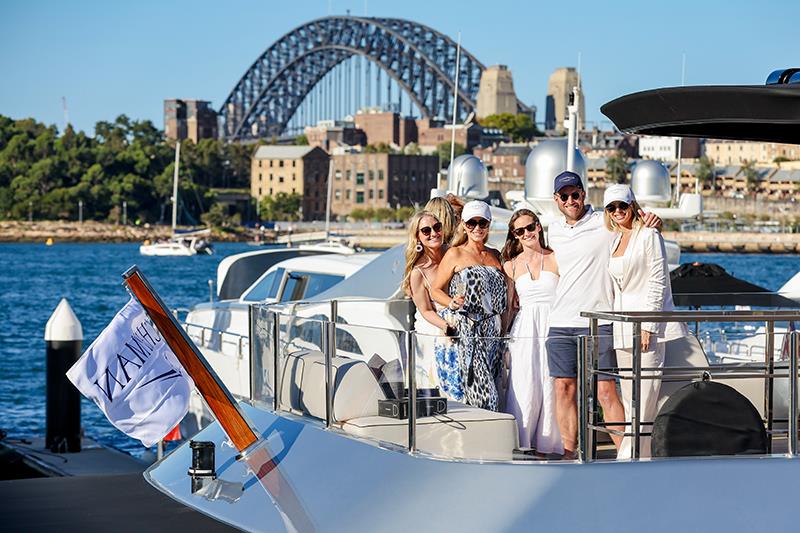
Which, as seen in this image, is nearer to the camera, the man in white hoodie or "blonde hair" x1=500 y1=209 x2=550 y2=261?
the man in white hoodie

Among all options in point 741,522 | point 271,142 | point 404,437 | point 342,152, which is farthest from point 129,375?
point 271,142

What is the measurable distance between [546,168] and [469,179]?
6.30 feet

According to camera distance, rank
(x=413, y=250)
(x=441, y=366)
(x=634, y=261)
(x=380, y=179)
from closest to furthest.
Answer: (x=441, y=366) < (x=634, y=261) < (x=413, y=250) < (x=380, y=179)

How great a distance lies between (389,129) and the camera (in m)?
188

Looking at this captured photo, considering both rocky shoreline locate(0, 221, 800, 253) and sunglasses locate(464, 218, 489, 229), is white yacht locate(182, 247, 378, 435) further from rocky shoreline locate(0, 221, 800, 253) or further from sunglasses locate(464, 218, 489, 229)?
rocky shoreline locate(0, 221, 800, 253)

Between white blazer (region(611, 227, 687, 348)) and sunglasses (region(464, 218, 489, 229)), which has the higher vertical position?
sunglasses (region(464, 218, 489, 229))

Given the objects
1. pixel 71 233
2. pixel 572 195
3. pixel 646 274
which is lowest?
pixel 71 233

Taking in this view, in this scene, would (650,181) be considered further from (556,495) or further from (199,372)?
(556,495)

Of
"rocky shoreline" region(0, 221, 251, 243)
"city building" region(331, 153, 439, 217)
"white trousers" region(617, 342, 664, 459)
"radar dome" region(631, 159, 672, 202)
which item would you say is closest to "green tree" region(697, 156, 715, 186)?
"city building" region(331, 153, 439, 217)

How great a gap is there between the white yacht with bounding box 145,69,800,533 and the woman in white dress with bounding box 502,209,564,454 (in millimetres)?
211

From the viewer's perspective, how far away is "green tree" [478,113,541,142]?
565 ft

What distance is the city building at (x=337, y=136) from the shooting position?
618 feet

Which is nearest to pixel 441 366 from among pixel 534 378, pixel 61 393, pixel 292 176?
pixel 534 378

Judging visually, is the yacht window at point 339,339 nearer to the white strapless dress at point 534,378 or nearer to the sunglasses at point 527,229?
the white strapless dress at point 534,378
